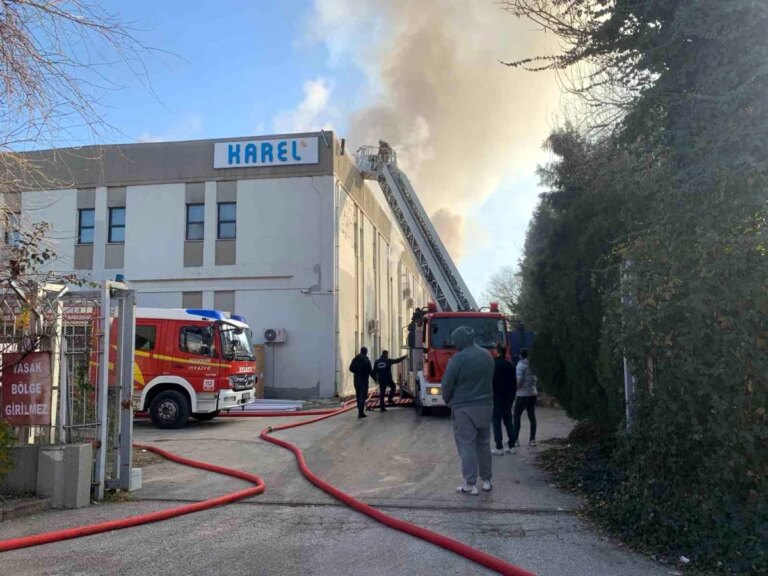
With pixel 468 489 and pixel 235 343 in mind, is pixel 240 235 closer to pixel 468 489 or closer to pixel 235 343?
pixel 235 343

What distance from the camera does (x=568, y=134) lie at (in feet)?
44.9

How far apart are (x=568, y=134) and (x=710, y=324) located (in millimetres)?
9839

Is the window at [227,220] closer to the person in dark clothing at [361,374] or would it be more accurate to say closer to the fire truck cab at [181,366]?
the fire truck cab at [181,366]

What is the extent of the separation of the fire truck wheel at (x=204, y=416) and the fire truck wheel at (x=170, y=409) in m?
0.36

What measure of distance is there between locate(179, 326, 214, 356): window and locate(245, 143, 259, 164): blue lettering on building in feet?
32.9

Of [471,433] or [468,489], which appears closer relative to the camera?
[471,433]

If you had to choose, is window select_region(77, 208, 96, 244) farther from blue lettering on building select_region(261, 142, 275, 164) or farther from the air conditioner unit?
the air conditioner unit

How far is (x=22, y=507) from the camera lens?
6043mm

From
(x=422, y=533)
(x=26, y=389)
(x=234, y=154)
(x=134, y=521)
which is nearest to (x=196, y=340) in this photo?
(x=26, y=389)

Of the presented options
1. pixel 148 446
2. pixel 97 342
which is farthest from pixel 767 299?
pixel 148 446

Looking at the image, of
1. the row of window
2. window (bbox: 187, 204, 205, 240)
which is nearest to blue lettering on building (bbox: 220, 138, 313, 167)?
the row of window

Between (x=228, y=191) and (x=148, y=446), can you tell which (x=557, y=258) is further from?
(x=228, y=191)

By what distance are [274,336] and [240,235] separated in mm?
4069

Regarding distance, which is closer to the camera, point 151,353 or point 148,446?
point 148,446
